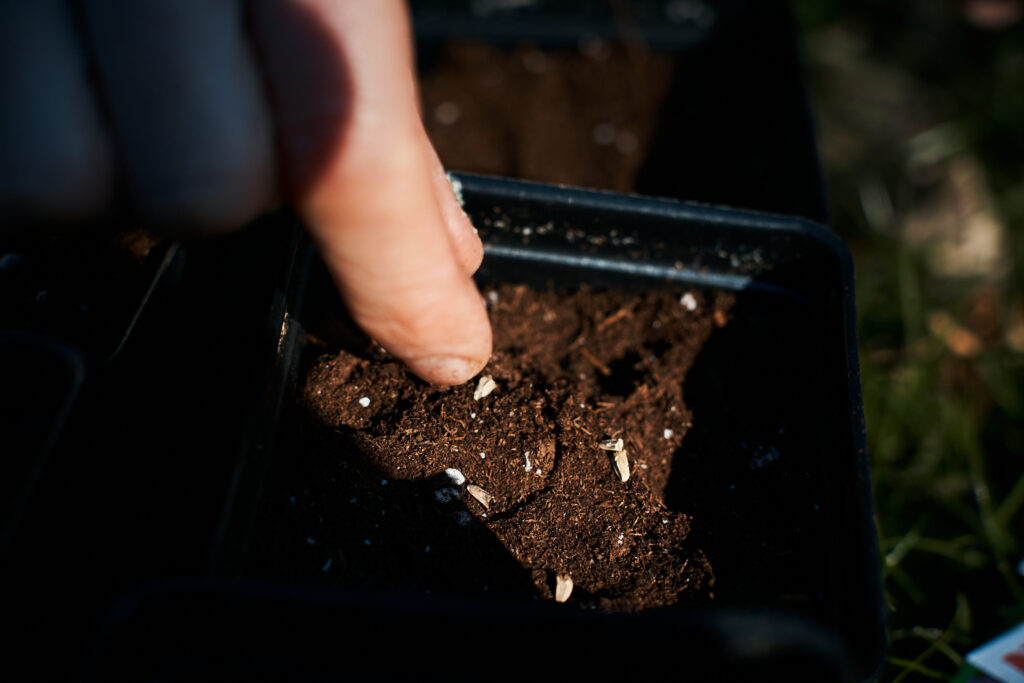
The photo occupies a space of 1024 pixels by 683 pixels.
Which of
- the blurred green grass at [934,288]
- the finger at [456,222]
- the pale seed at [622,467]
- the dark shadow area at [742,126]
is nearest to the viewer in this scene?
the finger at [456,222]

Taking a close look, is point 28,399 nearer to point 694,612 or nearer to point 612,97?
point 694,612

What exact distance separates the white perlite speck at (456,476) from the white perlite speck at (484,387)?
0.35 feet

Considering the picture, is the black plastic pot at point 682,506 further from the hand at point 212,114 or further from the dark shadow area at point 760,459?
the hand at point 212,114

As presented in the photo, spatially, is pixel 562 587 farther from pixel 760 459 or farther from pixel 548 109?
pixel 548 109

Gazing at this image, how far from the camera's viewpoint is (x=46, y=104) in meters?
0.60

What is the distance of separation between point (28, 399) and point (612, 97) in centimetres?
143

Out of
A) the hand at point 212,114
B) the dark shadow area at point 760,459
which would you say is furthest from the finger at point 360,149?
the dark shadow area at point 760,459

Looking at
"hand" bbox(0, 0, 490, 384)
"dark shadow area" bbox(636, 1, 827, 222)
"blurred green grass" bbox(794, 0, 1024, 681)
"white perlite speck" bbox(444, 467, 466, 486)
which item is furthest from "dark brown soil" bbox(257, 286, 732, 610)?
"dark shadow area" bbox(636, 1, 827, 222)

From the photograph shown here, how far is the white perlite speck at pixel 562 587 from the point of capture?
0.85 meters

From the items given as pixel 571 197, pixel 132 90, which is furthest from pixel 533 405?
pixel 132 90

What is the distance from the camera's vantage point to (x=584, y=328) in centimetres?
110

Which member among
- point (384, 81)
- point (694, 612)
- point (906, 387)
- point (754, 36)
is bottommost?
point (906, 387)

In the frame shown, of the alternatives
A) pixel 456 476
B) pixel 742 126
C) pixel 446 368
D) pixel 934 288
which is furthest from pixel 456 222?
pixel 934 288

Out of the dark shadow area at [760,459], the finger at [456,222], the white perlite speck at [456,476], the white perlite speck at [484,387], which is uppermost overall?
the finger at [456,222]
